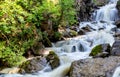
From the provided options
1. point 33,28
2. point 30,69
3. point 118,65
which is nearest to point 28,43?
point 33,28

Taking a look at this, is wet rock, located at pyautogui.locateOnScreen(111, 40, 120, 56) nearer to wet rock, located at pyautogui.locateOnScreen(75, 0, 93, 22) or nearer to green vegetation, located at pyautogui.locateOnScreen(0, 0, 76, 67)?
green vegetation, located at pyautogui.locateOnScreen(0, 0, 76, 67)

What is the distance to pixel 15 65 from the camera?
32.5ft

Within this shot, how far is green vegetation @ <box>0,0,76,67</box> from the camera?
9.71 meters

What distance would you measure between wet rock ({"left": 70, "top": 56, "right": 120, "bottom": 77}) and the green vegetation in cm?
299

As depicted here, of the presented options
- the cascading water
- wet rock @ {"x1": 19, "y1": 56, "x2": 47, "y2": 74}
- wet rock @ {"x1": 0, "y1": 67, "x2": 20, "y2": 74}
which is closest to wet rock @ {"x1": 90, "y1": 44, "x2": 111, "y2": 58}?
wet rock @ {"x1": 19, "y1": 56, "x2": 47, "y2": 74}

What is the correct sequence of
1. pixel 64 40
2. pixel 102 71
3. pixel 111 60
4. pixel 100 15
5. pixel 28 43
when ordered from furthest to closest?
pixel 100 15, pixel 64 40, pixel 28 43, pixel 111 60, pixel 102 71

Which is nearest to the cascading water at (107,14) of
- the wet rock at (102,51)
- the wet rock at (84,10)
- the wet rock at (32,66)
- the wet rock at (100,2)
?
the wet rock at (84,10)

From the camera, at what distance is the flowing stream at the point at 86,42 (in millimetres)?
9227

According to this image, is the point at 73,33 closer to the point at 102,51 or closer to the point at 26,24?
the point at 26,24

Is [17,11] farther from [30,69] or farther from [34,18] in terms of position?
[30,69]

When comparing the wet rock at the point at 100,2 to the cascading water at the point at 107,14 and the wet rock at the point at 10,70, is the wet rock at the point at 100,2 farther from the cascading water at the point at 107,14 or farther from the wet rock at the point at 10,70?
the wet rock at the point at 10,70

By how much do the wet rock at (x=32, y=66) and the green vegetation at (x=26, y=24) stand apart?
66cm

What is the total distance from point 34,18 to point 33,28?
48 centimetres

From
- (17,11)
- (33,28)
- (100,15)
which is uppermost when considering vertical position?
(17,11)
